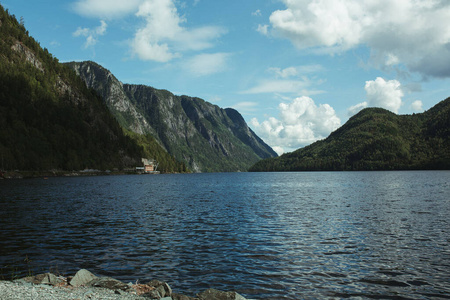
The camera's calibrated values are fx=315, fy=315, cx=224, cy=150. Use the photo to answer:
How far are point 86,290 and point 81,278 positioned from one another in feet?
4.82

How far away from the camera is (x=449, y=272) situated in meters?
20.3

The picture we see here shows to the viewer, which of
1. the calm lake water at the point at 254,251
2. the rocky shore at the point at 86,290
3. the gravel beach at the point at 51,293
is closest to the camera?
the gravel beach at the point at 51,293

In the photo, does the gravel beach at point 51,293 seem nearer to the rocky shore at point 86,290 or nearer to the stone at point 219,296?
the rocky shore at point 86,290

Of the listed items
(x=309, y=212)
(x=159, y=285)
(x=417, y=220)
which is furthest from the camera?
(x=309, y=212)

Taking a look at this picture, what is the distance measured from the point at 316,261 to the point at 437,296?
7918mm

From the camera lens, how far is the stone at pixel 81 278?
16078mm

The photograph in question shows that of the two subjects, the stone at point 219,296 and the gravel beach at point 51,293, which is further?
the stone at point 219,296

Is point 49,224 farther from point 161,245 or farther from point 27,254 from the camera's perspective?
point 161,245

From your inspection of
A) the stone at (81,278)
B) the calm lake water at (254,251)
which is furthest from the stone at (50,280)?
the calm lake water at (254,251)

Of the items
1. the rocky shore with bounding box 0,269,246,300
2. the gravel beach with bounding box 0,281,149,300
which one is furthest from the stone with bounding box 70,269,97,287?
the gravel beach with bounding box 0,281,149,300

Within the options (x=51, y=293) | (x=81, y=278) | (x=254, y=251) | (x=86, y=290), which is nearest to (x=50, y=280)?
(x=81, y=278)

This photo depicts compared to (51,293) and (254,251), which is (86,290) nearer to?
(51,293)

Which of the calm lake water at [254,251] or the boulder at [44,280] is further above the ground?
the boulder at [44,280]

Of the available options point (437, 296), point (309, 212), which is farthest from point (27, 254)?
point (309, 212)
